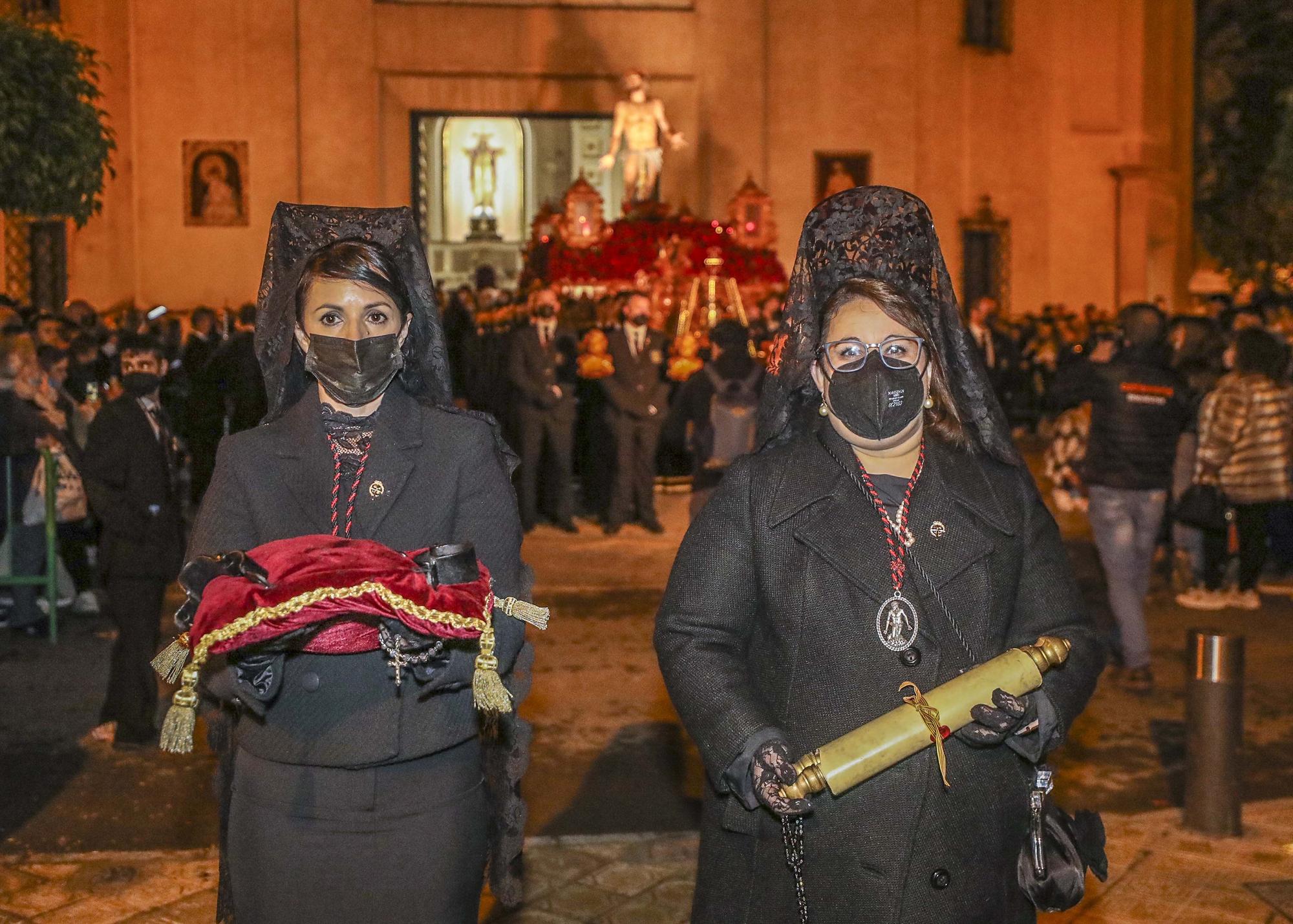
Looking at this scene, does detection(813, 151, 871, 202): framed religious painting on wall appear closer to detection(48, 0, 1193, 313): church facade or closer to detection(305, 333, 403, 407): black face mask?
detection(48, 0, 1193, 313): church facade

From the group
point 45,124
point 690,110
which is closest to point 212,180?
point 690,110

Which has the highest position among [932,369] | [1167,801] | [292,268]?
[292,268]

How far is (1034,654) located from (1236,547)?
865cm

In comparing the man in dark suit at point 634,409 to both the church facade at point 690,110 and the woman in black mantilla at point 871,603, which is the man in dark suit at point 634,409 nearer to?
the woman in black mantilla at point 871,603

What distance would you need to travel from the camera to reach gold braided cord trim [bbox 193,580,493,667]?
292 cm

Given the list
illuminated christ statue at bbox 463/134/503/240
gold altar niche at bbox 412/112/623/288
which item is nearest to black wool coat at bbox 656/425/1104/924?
gold altar niche at bbox 412/112/623/288

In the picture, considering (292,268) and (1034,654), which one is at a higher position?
(292,268)

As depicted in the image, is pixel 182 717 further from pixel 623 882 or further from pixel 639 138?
pixel 639 138

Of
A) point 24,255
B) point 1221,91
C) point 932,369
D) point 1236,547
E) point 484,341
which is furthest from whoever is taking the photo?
point 1221,91

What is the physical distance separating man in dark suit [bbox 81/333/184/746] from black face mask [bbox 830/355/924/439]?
486 centimetres

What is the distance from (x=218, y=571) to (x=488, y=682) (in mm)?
562

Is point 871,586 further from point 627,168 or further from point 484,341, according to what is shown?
point 627,168

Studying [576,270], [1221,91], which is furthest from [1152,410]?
[1221,91]

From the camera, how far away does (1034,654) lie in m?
3.10
